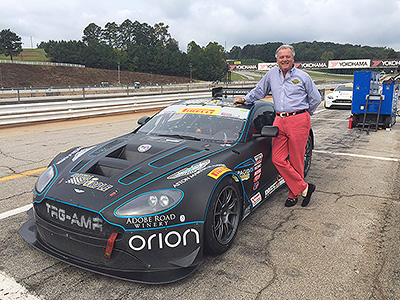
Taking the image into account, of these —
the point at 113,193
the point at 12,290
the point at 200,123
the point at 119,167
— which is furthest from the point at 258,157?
the point at 12,290

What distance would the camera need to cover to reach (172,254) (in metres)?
2.55

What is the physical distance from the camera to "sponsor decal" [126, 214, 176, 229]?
8.12 feet

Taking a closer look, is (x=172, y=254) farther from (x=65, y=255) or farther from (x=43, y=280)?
(x=43, y=280)

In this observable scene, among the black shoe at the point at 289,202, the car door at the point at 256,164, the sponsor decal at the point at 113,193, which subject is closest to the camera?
the sponsor decal at the point at 113,193

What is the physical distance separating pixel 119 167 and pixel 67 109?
11956 mm

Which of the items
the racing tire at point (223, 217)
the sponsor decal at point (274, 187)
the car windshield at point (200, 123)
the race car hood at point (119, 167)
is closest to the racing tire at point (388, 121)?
the sponsor decal at point (274, 187)

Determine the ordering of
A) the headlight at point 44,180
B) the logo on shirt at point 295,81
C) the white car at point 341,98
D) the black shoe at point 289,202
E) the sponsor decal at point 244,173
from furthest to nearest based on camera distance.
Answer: the white car at point 341,98 < the black shoe at point 289,202 < the logo on shirt at point 295,81 < the sponsor decal at point 244,173 < the headlight at point 44,180

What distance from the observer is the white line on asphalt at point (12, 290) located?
94.2 inches

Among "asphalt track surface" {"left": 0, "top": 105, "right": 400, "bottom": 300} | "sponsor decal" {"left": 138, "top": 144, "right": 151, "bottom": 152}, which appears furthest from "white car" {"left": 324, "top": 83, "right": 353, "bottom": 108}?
"sponsor decal" {"left": 138, "top": 144, "right": 151, "bottom": 152}

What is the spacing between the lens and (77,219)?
2541 mm

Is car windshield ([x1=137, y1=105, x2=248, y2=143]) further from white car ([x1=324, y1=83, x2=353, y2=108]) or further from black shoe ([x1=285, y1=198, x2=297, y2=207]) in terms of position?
white car ([x1=324, y1=83, x2=353, y2=108])

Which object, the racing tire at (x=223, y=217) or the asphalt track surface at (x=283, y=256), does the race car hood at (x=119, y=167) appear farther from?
the asphalt track surface at (x=283, y=256)

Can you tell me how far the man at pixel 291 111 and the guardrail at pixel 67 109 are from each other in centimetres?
1012

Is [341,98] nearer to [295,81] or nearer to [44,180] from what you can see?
[295,81]
